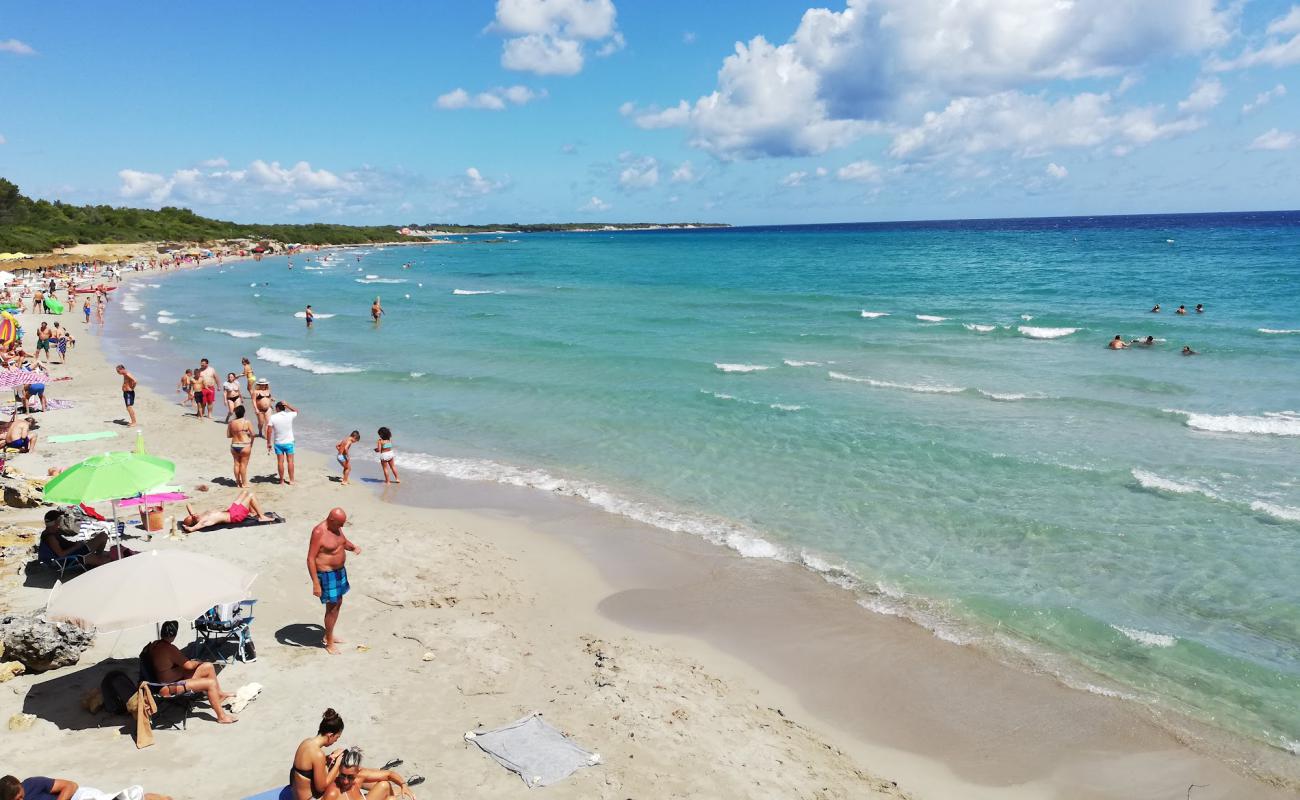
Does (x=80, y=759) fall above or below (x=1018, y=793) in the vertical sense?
above

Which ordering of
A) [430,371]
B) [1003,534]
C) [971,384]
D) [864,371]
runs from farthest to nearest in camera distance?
[430,371] < [864,371] < [971,384] < [1003,534]

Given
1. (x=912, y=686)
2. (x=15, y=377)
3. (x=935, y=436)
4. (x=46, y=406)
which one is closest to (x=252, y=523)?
(x=15, y=377)

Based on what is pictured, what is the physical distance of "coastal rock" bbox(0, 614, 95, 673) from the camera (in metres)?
7.37

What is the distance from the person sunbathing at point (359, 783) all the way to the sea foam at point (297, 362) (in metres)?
22.6

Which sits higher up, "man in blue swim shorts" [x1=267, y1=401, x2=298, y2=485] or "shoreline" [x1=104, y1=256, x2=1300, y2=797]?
"man in blue swim shorts" [x1=267, y1=401, x2=298, y2=485]

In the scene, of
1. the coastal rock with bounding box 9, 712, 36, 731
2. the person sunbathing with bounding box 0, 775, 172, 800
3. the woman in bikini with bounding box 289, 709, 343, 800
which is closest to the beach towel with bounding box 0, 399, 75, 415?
the coastal rock with bounding box 9, 712, 36, 731

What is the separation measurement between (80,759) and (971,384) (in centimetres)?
2218

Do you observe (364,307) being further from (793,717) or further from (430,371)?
(793,717)

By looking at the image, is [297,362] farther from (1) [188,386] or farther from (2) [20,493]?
(2) [20,493]

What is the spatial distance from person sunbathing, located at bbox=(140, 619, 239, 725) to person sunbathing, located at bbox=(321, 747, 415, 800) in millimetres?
1902

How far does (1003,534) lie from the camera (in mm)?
12406

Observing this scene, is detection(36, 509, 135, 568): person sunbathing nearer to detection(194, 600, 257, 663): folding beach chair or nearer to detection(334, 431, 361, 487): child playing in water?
detection(194, 600, 257, 663): folding beach chair

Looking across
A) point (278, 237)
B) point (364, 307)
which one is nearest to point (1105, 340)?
point (364, 307)

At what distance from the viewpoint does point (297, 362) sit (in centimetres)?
2867
